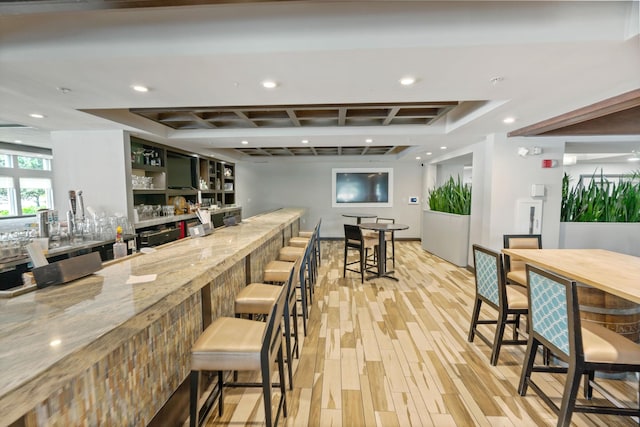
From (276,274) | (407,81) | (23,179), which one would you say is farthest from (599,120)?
(23,179)

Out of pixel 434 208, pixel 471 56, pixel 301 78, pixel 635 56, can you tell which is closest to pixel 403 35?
pixel 471 56

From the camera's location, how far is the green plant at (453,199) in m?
5.32

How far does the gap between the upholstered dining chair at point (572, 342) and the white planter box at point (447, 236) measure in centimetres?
348

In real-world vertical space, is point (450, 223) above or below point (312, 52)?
below

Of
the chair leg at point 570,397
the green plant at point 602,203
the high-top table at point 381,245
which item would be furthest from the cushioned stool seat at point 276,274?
the green plant at point 602,203

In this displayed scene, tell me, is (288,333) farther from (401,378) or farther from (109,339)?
(109,339)

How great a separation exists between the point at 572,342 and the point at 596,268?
1.04 m

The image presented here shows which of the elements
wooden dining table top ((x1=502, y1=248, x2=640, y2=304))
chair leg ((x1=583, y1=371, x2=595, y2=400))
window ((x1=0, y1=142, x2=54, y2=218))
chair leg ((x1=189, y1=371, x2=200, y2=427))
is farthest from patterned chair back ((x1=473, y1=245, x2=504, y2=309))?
window ((x1=0, y1=142, x2=54, y2=218))

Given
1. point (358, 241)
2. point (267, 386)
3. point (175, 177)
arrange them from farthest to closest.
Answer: point (175, 177) < point (358, 241) < point (267, 386)

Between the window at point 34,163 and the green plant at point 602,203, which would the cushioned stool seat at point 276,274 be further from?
the window at point 34,163

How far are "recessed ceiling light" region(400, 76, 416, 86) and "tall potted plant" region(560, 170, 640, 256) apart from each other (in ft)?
12.9

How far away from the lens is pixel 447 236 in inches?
223

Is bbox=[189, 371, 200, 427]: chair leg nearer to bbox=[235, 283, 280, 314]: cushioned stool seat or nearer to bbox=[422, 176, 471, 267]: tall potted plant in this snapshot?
bbox=[235, 283, 280, 314]: cushioned stool seat

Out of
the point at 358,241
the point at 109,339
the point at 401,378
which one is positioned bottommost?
the point at 401,378
